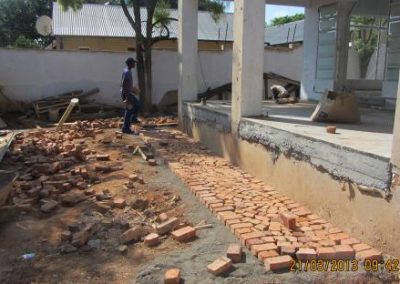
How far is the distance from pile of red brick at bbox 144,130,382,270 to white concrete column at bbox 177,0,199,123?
344 cm

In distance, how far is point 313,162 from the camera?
4.34 metres

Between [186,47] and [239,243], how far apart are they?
20.2ft

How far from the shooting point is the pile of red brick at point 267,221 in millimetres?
3498

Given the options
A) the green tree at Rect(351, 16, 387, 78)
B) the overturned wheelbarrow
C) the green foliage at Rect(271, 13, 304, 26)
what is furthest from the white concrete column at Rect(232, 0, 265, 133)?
the green foliage at Rect(271, 13, 304, 26)

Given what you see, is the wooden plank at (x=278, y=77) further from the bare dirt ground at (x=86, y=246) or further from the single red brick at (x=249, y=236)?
the single red brick at (x=249, y=236)

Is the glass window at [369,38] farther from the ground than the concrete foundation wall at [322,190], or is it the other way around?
the glass window at [369,38]

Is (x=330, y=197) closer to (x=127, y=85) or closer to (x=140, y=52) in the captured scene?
(x=127, y=85)

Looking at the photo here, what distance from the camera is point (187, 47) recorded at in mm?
9211

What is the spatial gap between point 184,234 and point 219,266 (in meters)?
0.70

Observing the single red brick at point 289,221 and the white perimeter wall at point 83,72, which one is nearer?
the single red brick at point 289,221

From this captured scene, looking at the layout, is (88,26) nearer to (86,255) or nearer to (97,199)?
(97,199)

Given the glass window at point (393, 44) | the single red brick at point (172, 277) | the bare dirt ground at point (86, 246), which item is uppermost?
the glass window at point (393, 44)

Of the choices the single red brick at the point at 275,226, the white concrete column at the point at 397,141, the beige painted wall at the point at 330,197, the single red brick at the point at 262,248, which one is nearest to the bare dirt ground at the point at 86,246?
the single red brick at the point at 262,248

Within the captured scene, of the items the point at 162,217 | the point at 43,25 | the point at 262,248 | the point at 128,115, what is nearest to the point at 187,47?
the point at 128,115
